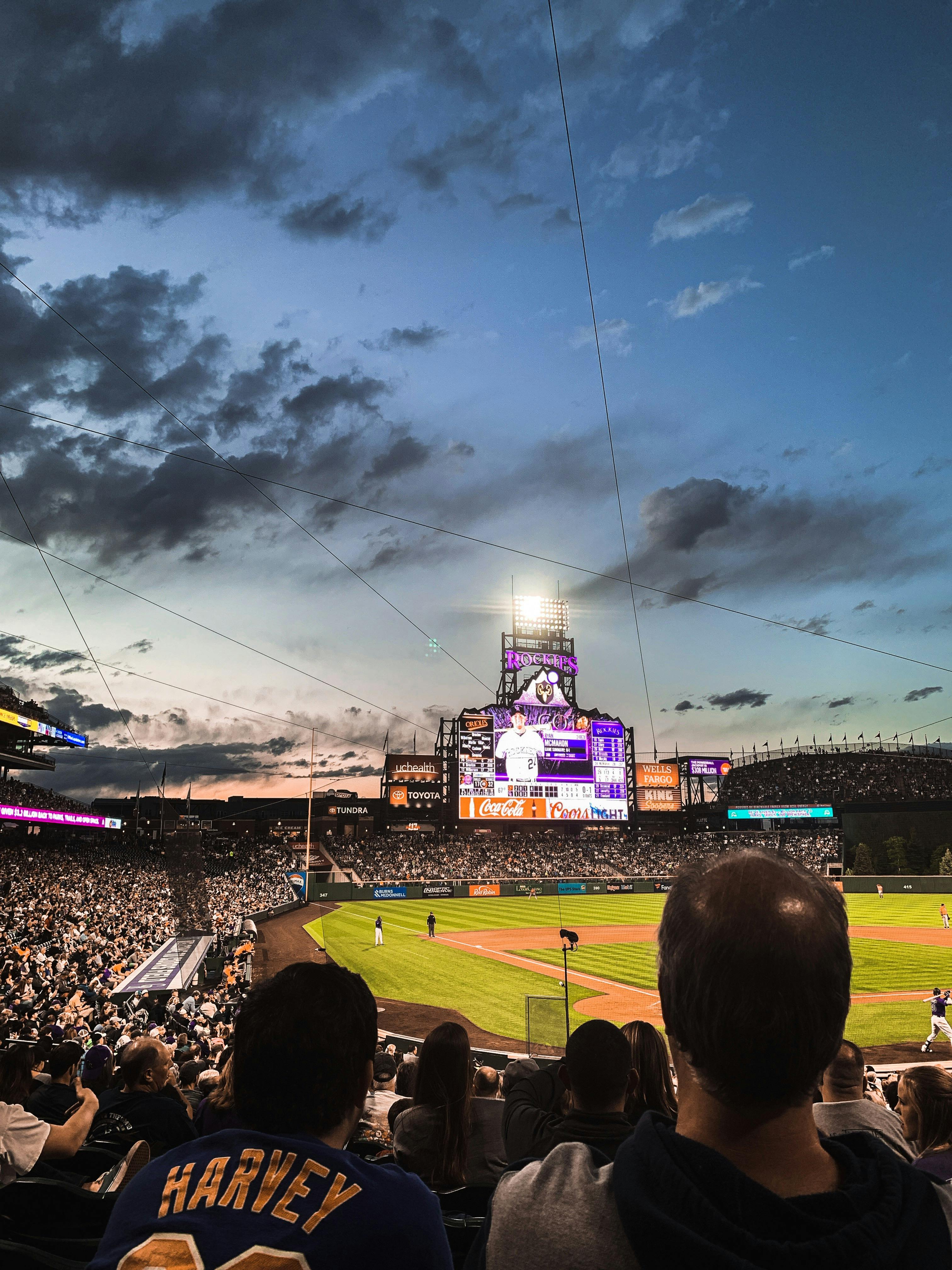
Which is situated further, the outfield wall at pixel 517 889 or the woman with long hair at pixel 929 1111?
the outfield wall at pixel 517 889

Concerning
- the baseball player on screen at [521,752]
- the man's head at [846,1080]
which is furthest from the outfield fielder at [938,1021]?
the baseball player on screen at [521,752]

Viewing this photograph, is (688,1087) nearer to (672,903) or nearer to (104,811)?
(672,903)

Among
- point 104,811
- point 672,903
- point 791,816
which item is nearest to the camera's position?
point 672,903

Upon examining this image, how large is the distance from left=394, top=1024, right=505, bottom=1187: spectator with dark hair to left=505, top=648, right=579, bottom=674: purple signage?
65053mm

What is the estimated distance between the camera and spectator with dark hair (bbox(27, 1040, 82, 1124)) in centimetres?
514

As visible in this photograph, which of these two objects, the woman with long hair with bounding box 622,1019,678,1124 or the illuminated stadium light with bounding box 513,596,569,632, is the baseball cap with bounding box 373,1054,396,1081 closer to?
the woman with long hair with bounding box 622,1019,678,1124

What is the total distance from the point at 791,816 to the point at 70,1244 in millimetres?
81482

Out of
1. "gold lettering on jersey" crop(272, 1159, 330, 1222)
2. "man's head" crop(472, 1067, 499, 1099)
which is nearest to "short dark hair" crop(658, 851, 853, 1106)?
"gold lettering on jersey" crop(272, 1159, 330, 1222)

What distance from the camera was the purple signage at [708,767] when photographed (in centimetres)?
8319

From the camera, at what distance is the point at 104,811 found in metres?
92.4

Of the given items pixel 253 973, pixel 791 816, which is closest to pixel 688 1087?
pixel 253 973

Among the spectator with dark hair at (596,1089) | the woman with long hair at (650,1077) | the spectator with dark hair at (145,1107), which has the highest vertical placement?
the spectator with dark hair at (596,1089)

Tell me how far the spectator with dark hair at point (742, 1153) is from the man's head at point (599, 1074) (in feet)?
4.71

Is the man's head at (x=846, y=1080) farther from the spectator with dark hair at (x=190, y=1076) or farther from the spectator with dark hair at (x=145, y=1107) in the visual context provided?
the spectator with dark hair at (x=190, y=1076)
